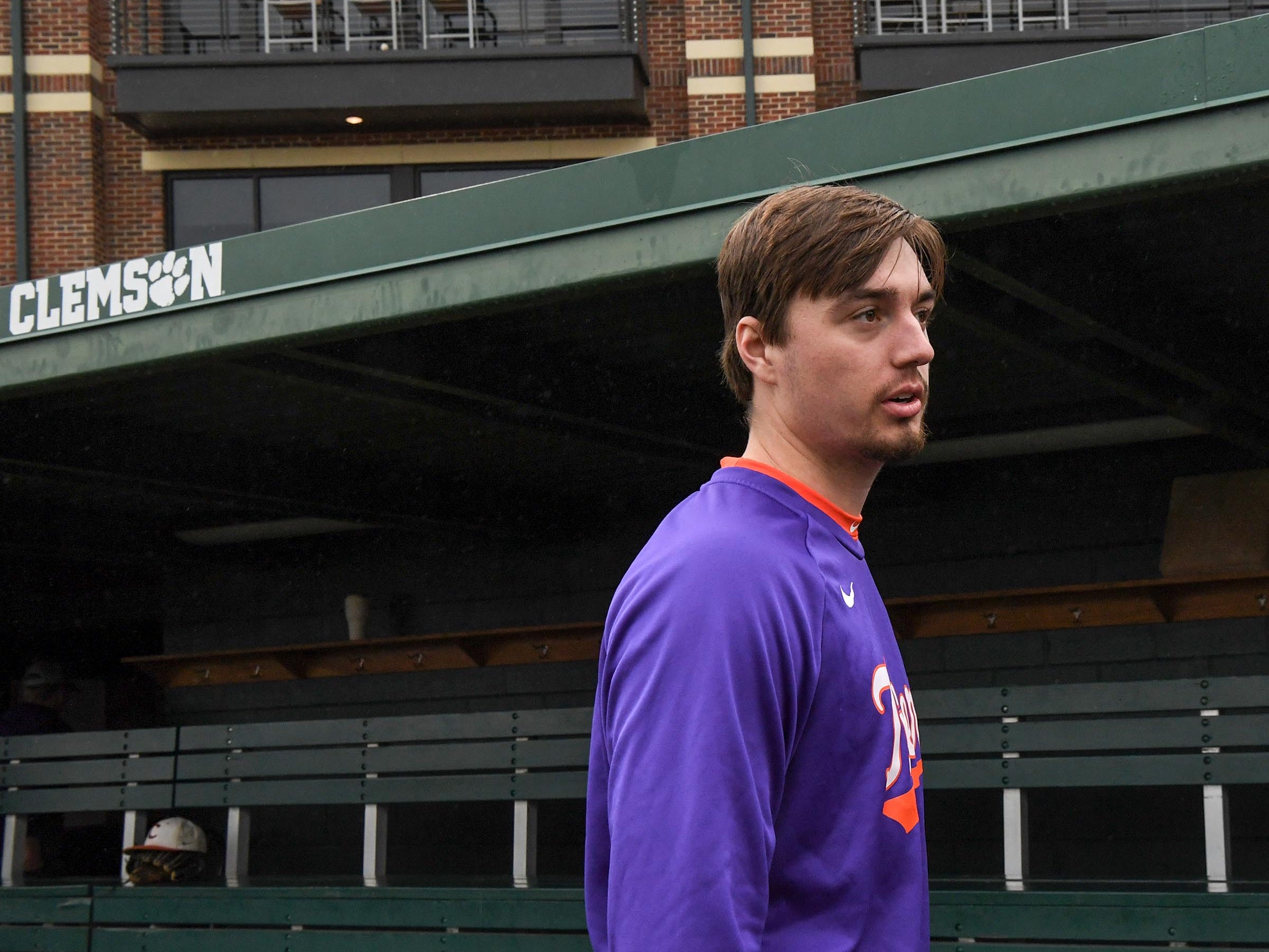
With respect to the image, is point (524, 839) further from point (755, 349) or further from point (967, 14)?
point (967, 14)

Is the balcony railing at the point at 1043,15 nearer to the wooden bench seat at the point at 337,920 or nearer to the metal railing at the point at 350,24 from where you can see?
the metal railing at the point at 350,24

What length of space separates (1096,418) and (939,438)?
0.96m

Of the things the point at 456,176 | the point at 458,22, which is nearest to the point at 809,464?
the point at 456,176

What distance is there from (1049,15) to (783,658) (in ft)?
53.2

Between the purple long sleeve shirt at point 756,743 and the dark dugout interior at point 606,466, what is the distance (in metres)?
3.60

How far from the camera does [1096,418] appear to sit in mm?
8453

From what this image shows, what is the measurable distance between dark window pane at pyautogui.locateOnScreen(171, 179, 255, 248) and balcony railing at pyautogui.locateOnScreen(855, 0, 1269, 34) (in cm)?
742

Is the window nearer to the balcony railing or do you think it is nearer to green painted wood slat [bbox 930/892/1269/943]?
the balcony railing

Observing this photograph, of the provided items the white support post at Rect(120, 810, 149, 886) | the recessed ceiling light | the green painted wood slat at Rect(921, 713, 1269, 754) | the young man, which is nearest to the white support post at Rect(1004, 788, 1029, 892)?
the green painted wood slat at Rect(921, 713, 1269, 754)

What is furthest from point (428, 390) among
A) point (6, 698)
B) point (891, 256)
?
point (6, 698)

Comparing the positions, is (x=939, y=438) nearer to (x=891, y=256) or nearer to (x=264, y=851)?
(x=264, y=851)

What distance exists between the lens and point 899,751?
167 centimetres

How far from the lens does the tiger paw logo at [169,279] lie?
21.6ft

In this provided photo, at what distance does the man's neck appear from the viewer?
1737 mm
